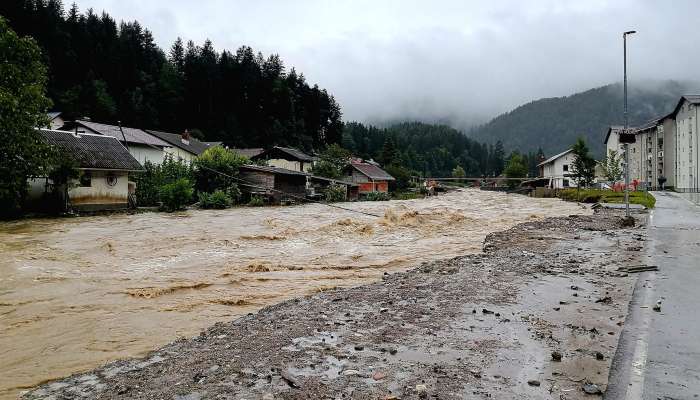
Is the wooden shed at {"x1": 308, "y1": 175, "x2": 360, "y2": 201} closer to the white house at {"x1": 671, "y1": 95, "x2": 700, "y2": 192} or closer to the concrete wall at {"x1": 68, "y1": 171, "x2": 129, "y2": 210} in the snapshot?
the concrete wall at {"x1": 68, "y1": 171, "x2": 129, "y2": 210}

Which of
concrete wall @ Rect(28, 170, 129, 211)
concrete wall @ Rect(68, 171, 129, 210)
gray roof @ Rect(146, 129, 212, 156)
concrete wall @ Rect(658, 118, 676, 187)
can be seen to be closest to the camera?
concrete wall @ Rect(28, 170, 129, 211)

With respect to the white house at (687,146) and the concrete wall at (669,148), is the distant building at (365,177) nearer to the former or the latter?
the white house at (687,146)

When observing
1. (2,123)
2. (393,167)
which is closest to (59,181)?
(2,123)

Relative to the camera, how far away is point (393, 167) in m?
87.1

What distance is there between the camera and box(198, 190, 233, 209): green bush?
41.2 m

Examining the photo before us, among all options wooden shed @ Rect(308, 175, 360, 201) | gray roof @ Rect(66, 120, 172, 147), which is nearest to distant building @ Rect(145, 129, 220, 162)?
gray roof @ Rect(66, 120, 172, 147)

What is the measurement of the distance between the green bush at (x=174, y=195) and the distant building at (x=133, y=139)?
1178 cm

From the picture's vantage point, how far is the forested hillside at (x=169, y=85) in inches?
2844

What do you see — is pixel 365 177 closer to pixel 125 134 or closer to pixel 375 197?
pixel 375 197

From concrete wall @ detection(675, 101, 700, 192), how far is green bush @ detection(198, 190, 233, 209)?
48142 mm

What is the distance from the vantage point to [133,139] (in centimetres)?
Answer: 4850

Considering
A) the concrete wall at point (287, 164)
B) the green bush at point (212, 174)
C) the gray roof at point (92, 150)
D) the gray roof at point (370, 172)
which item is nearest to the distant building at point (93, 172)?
the gray roof at point (92, 150)

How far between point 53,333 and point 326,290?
4810 millimetres

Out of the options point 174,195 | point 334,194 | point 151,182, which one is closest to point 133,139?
point 151,182
